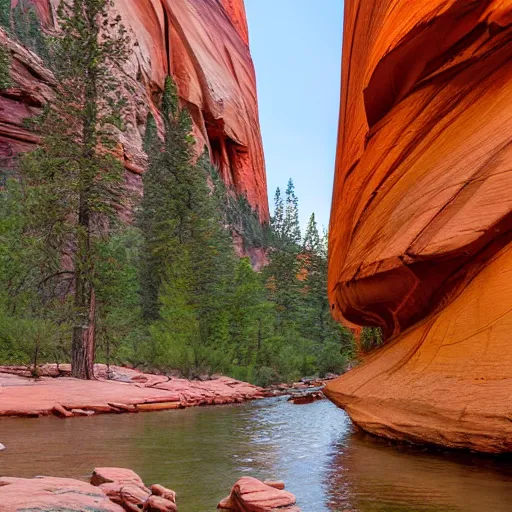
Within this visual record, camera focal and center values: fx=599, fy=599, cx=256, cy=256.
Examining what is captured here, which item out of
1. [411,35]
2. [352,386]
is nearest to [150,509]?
[352,386]

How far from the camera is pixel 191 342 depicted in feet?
76.0

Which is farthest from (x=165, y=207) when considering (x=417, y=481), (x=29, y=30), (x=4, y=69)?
(x=417, y=481)

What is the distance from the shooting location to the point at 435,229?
7.70 metres

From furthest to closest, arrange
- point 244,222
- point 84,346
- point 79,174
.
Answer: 1. point 244,222
2. point 79,174
3. point 84,346

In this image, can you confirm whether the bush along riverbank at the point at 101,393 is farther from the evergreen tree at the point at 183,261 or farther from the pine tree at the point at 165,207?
the pine tree at the point at 165,207

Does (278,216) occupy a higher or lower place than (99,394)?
higher

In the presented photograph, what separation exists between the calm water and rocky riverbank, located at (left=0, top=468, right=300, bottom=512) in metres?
0.27

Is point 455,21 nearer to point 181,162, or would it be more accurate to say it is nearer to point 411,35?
point 411,35

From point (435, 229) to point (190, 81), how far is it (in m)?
56.6

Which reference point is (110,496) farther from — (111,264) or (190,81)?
(190,81)

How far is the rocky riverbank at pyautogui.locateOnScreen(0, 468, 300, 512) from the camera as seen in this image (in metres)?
3.88

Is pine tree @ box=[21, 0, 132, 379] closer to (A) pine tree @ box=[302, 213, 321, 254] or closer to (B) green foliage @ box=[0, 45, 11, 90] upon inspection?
(B) green foliage @ box=[0, 45, 11, 90]

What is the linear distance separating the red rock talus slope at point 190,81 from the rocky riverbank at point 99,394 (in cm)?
2752

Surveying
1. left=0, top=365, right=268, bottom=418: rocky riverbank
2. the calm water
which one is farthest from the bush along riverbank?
the calm water
